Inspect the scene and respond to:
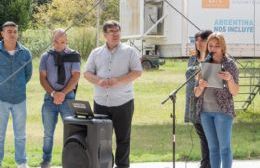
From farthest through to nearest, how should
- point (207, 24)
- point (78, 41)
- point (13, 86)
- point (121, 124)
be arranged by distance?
1. point (78, 41)
2. point (207, 24)
3. point (13, 86)
4. point (121, 124)

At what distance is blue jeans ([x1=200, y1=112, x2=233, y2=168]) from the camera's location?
672cm

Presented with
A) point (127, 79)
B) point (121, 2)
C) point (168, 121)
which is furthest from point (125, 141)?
point (121, 2)

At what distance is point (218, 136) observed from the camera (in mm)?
6762

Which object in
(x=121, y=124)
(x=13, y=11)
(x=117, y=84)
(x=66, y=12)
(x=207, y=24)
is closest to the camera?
(x=117, y=84)

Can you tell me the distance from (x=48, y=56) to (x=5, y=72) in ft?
1.86

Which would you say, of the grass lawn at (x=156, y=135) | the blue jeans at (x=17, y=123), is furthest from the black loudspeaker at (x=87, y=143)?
the grass lawn at (x=156, y=135)

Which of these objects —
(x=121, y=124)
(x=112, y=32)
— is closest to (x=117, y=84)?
(x=121, y=124)

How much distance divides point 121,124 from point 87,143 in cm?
104

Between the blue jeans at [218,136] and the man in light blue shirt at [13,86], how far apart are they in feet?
7.81

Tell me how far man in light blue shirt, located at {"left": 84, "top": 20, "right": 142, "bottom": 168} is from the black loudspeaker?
76cm

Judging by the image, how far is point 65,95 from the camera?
311 inches

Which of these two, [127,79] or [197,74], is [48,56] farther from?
[197,74]

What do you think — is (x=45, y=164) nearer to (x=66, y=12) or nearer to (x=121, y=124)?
(x=121, y=124)

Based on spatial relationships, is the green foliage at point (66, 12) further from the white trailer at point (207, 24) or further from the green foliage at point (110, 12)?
the white trailer at point (207, 24)
